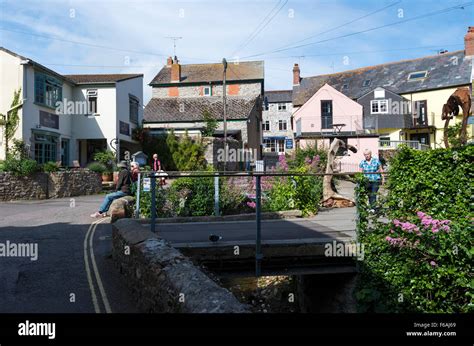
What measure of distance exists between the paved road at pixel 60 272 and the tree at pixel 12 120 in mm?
9879

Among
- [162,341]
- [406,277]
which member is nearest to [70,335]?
[162,341]

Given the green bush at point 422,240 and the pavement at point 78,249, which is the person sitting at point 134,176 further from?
the green bush at point 422,240

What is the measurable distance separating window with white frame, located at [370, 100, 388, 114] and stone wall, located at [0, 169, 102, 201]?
3199cm

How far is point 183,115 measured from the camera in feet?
119

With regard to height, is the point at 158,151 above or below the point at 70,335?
above

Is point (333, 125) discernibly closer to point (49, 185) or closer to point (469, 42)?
point (469, 42)

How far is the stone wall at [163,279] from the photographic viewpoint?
12.3ft

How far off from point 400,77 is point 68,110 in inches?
1419

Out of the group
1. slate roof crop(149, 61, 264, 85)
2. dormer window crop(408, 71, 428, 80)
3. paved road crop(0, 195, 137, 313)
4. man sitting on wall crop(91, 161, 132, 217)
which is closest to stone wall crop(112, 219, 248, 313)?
paved road crop(0, 195, 137, 313)

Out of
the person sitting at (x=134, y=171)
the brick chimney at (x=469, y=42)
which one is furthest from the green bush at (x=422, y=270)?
the brick chimney at (x=469, y=42)

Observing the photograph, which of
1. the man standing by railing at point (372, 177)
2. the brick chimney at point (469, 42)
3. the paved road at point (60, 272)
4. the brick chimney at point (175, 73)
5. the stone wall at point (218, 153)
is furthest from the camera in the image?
the brick chimney at point (175, 73)

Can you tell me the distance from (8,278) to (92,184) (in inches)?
580

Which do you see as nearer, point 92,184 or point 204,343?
point 204,343

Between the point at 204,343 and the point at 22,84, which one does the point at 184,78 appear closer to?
the point at 22,84
